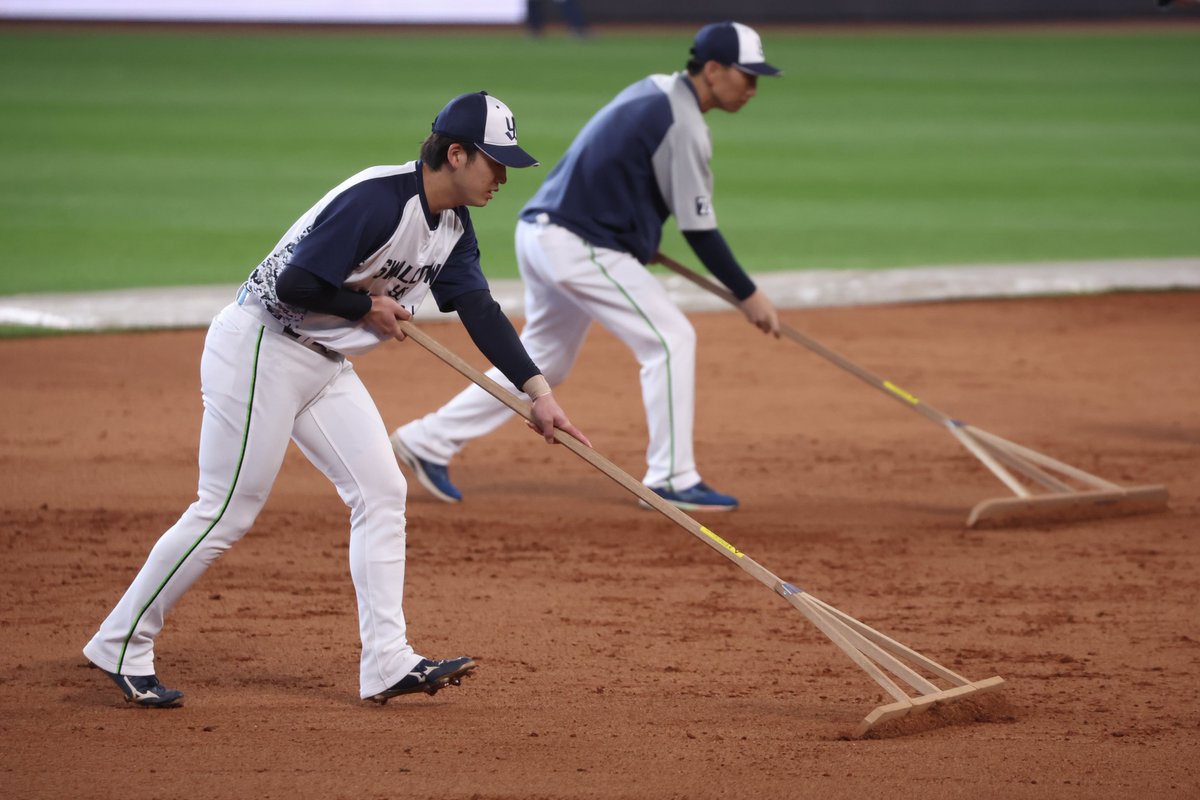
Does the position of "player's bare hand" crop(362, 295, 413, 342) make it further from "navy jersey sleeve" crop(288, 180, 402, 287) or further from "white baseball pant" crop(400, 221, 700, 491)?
"white baseball pant" crop(400, 221, 700, 491)

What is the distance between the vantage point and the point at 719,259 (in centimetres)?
726

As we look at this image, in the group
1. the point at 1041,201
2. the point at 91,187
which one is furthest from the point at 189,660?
the point at 1041,201

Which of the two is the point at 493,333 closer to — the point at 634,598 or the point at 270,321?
the point at 270,321

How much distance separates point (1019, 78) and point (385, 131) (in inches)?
420

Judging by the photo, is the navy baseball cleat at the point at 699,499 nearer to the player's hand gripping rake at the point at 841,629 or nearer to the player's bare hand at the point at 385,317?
the player's hand gripping rake at the point at 841,629

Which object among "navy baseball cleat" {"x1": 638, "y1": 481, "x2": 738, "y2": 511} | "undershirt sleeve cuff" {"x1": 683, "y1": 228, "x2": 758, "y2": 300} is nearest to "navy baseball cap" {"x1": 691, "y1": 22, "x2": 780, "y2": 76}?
"undershirt sleeve cuff" {"x1": 683, "y1": 228, "x2": 758, "y2": 300}

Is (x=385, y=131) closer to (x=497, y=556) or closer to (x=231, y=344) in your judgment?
(x=497, y=556)

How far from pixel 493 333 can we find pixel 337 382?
0.52 meters

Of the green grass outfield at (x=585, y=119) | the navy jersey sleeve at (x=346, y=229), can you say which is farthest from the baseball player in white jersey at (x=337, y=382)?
the green grass outfield at (x=585, y=119)

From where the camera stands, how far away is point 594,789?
14.4 feet

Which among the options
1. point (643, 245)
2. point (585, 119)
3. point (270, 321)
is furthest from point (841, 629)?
point (585, 119)

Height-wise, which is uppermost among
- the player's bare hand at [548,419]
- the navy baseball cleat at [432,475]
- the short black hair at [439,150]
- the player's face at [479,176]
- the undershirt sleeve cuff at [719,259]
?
the short black hair at [439,150]

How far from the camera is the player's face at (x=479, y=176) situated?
15.4 ft

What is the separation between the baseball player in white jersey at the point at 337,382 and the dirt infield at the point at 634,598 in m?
0.26
